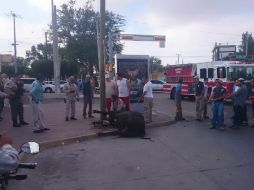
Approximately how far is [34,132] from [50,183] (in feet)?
18.3

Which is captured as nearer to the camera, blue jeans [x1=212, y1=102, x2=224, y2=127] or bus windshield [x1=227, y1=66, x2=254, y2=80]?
blue jeans [x1=212, y1=102, x2=224, y2=127]

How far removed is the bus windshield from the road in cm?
1225

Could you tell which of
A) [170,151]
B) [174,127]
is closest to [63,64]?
→ [174,127]

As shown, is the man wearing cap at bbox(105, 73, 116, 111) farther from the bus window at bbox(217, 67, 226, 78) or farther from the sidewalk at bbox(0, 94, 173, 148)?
the bus window at bbox(217, 67, 226, 78)

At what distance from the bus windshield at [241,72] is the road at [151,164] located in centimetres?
1225

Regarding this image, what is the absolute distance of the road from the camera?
722 cm

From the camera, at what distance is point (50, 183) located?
24.9 ft

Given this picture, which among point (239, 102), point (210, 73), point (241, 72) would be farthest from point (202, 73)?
point (239, 102)

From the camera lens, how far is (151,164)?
866 centimetres

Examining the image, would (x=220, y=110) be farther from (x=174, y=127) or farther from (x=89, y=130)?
(x=89, y=130)

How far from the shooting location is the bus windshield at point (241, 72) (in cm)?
2433

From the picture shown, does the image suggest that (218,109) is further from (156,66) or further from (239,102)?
(156,66)

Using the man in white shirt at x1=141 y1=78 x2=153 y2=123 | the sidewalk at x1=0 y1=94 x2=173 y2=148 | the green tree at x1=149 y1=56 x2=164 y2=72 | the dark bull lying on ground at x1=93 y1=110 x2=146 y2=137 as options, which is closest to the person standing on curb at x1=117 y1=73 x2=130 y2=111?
the man in white shirt at x1=141 y1=78 x2=153 y2=123

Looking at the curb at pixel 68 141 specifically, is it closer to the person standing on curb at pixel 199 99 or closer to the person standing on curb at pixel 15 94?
the person standing on curb at pixel 15 94
